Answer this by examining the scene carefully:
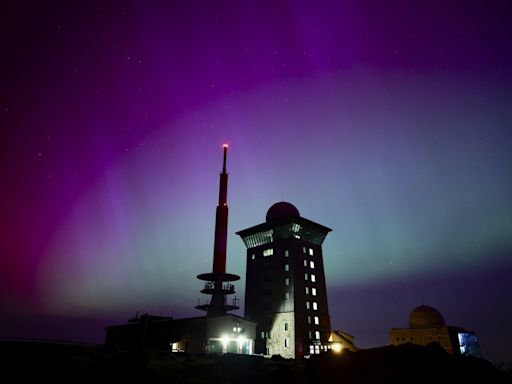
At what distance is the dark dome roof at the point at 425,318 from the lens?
63.8 m

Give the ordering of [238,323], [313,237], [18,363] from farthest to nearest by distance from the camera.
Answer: [313,237] → [238,323] → [18,363]

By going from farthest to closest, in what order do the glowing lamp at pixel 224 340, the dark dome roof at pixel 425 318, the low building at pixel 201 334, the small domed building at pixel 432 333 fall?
the dark dome roof at pixel 425 318, the small domed building at pixel 432 333, the glowing lamp at pixel 224 340, the low building at pixel 201 334

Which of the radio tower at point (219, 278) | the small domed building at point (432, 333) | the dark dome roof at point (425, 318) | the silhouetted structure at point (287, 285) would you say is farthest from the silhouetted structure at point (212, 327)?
the dark dome roof at point (425, 318)

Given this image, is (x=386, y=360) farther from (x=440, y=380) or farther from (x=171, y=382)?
(x=171, y=382)

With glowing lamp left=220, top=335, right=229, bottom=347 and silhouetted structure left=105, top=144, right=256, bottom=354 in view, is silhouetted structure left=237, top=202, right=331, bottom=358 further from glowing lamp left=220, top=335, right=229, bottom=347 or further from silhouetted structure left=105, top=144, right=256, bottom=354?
glowing lamp left=220, top=335, right=229, bottom=347

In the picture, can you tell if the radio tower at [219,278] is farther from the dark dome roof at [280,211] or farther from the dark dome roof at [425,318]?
the dark dome roof at [425,318]

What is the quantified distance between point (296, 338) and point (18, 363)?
42041 millimetres

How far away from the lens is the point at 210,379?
65.5 feet

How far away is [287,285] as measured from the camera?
59469mm

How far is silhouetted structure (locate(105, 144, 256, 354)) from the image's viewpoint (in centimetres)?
4853

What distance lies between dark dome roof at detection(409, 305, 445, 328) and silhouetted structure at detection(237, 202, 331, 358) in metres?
17.9

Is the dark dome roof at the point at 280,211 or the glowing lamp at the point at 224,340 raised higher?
the dark dome roof at the point at 280,211

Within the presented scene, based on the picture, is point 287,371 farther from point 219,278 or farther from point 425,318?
point 425,318

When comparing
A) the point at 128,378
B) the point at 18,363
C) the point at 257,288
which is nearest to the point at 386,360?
the point at 128,378
